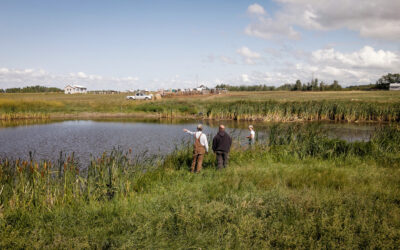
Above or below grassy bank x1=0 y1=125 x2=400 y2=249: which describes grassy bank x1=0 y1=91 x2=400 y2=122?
above

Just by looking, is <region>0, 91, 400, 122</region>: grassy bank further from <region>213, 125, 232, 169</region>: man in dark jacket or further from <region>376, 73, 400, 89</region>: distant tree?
<region>376, 73, 400, 89</region>: distant tree

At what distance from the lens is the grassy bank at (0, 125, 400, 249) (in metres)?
6.11

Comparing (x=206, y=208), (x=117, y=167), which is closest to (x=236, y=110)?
(x=117, y=167)

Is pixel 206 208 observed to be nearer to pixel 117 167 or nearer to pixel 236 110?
pixel 117 167

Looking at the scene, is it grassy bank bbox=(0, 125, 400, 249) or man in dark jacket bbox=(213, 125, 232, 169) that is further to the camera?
man in dark jacket bbox=(213, 125, 232, 169)

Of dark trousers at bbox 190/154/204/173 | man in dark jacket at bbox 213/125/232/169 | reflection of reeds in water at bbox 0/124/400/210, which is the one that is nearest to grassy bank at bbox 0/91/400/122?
reflection of reeds in water at bbox 0/124/400/210

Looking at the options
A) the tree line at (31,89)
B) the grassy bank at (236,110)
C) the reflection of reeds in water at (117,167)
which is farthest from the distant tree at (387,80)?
the tree line at (31,89)

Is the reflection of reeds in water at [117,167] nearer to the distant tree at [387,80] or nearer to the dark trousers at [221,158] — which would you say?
the dark trousers at [221,158]

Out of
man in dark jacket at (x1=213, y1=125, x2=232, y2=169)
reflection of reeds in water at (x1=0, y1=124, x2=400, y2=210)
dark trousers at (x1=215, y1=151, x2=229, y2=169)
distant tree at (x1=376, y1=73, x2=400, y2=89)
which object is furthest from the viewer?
distant tree at (x1=376, y1=73, x2=400, y2=89)

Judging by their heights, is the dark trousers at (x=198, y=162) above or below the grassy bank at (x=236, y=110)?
below

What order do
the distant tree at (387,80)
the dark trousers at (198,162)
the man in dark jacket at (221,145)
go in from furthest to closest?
the distant tree at (387,80), the man in dark jacket at (221,145), the dark trousers at (198,162)

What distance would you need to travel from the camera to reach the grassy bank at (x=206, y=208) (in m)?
6.11

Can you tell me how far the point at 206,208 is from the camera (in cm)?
730

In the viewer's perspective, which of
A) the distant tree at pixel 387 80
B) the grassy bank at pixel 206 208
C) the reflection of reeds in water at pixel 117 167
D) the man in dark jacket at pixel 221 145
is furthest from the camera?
the distant tree at pixel 387 80
